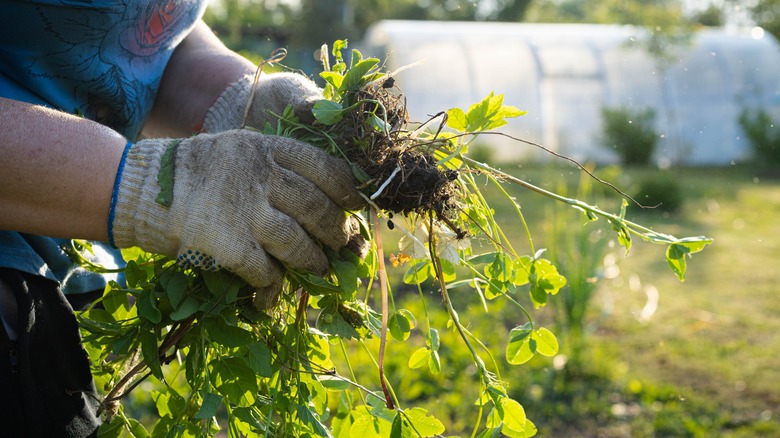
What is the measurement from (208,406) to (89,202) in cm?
39

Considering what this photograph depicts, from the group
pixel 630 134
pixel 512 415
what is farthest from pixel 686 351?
pixel 630 134

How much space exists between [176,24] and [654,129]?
10.8m

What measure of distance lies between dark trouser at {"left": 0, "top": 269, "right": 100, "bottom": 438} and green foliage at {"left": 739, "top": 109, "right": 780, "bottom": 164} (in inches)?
449

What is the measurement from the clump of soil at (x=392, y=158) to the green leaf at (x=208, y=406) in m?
0.43

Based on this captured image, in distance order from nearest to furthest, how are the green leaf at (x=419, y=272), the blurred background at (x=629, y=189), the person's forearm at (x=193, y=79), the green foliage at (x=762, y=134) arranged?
the green leaf at (x=419, y=272) → the person's forearm at (x=193, y=79) → the blurred background at (x=629, y=189) → the green foliage at (x=762, y=134)

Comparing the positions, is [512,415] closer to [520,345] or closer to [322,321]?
[520,345]

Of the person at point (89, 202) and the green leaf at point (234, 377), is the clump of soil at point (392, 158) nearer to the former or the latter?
the person at point (89, 202)

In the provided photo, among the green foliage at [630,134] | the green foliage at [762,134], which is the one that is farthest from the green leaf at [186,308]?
the green foliage at [762,134]

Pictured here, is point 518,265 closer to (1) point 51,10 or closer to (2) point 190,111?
(2) point 190,111

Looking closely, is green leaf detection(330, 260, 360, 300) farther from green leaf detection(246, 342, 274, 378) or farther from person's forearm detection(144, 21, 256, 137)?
person's forearm detection(144, 21, 256, 137)

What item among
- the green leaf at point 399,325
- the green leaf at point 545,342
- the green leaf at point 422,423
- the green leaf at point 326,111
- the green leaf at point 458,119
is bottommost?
the green leaf at point 422,423

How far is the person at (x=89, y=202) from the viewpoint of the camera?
4.33ft

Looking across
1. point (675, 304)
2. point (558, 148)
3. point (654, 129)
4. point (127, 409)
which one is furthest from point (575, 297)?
point (654, 129)

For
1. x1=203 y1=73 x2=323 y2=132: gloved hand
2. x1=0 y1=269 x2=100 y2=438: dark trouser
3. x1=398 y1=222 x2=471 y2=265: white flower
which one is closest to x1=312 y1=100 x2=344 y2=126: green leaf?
x1=203 y1=73 x2=323 y2=132: gloved hand
